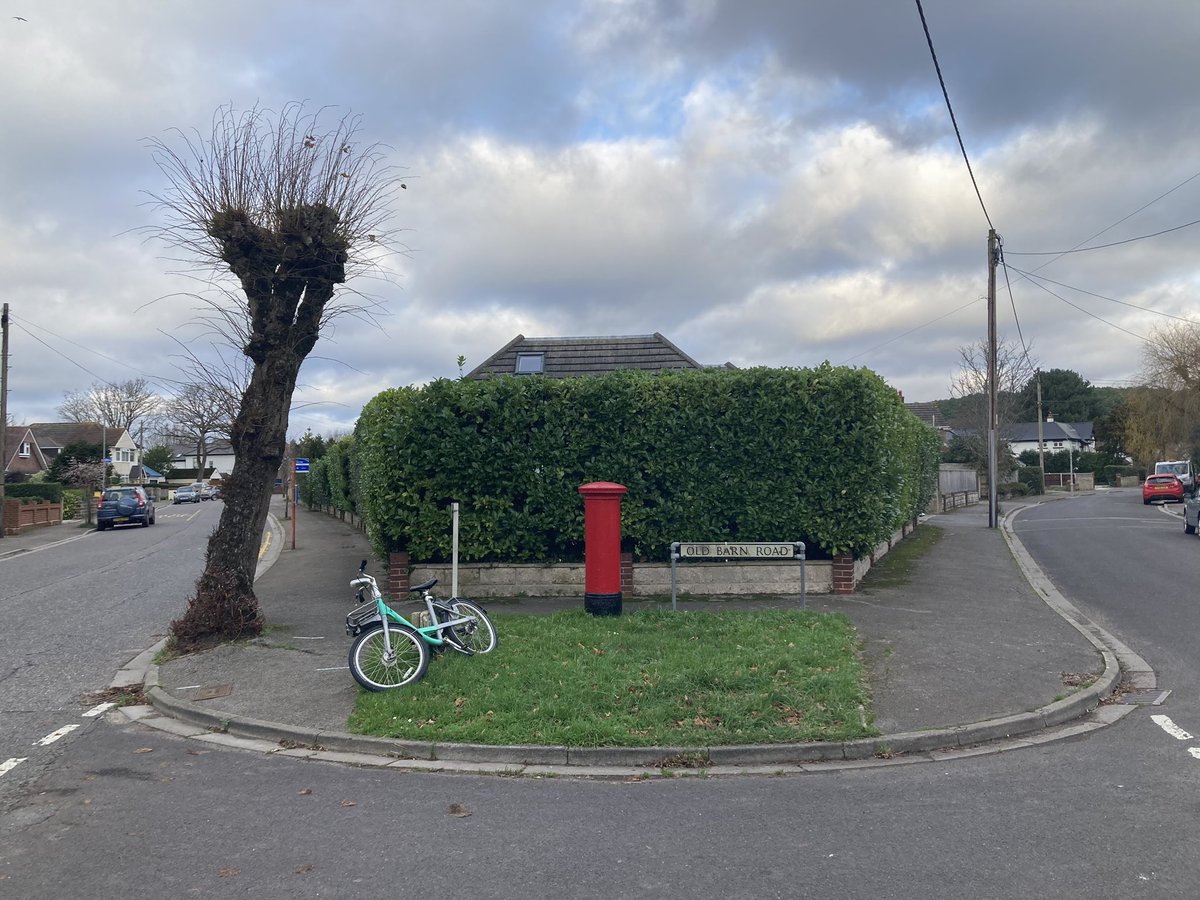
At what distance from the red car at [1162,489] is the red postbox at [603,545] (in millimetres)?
41070

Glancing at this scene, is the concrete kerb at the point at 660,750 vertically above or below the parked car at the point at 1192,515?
below

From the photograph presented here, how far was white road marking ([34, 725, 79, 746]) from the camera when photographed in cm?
715

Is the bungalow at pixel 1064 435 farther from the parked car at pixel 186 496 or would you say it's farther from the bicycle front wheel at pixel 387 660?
the bicycle front wheel at pixel 387 660

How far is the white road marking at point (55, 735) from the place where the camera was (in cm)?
715

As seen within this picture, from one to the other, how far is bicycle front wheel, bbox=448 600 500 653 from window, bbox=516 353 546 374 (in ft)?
63.4

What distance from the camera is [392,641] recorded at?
8336 mm

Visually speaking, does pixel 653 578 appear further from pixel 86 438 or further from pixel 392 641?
pixel 86 438

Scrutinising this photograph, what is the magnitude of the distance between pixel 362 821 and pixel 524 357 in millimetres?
24482

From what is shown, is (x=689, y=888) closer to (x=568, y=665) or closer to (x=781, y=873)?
(x=781, y=873)

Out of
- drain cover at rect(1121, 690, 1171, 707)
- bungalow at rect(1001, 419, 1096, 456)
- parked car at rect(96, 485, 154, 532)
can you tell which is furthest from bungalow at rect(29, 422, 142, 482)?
bungalow at rect(1001, 419, 1096, 456)

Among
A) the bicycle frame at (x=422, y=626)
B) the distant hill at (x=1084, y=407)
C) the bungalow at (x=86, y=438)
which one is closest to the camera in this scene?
the bicycle frame at (x=422, y=626)

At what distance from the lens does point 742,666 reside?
8203 mm

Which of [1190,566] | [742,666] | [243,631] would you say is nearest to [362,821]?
[742,666]

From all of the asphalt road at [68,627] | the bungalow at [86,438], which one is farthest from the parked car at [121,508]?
the bungalow at [86,438]
